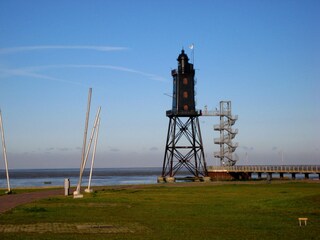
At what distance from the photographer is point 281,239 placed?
18125 mm

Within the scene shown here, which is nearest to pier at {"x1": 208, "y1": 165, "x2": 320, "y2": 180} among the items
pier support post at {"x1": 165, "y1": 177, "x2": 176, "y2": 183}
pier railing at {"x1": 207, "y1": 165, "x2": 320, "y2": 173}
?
pier railing at {"x1": 207, "y1": 165, "x2": 320, "y2": 173}

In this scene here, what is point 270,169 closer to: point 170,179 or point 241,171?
point 241,171

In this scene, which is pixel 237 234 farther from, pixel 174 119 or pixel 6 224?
pixel 174 119

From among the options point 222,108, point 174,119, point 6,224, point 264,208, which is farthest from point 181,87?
point 6,224

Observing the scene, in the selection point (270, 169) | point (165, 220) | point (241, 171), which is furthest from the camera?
point (270, 169)

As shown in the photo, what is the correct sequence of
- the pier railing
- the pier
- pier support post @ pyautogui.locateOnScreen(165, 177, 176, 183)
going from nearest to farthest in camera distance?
pier support post @ pyautogui.locateOnScreen(165, 177, 176, 183) < the pier railing < the pier

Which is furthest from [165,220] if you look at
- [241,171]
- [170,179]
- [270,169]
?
[270,169]

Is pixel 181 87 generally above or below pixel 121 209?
above

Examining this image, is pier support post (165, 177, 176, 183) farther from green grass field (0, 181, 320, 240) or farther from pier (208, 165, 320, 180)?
green grass field (0, 181, 320, 240)

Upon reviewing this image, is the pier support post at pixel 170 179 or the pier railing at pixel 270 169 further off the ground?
the pier railing at pixel 270 169

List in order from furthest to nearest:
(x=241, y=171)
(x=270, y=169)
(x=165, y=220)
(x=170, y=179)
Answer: (x=270, y=169) < (x=241, y=171) < (x=170, y=179) < (x=165, y=220)

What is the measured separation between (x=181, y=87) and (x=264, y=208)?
173 feet

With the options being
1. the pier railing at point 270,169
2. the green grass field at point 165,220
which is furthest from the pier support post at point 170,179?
the green grass field at point 165,220

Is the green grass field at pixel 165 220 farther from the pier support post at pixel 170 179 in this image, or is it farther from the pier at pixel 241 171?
the pier at pixel 241 171
